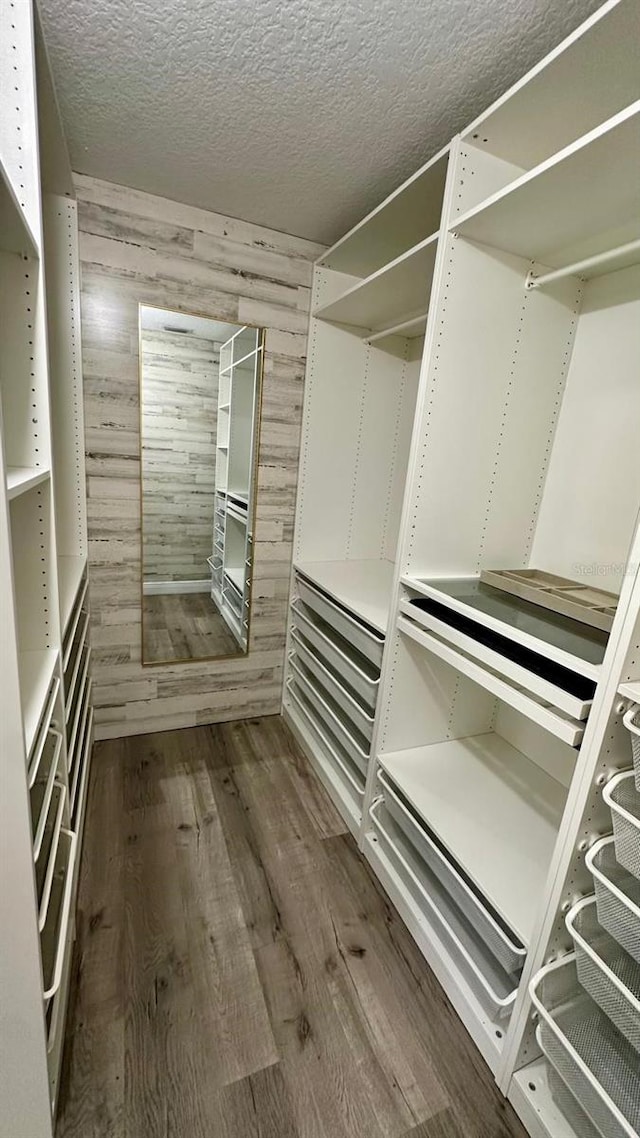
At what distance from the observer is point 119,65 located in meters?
1.24

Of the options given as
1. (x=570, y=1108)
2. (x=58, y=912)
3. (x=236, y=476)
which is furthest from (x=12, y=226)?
(x=570, y=1108)

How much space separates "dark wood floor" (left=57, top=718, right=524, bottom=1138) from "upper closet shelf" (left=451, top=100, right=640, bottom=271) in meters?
2.09

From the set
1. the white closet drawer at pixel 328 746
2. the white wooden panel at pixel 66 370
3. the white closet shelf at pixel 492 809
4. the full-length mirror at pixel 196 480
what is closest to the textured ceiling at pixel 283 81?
the white wooden panel at pixel 66 370

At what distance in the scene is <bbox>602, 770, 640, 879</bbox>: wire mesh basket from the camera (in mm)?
814

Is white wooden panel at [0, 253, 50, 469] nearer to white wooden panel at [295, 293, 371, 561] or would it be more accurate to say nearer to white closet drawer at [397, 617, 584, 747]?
white closet drawer at [397, 617, 584, 747]

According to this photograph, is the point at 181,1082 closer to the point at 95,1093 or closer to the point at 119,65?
the point at 95,1093

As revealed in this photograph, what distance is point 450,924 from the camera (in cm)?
133

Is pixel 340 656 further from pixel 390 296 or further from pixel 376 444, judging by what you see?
pixel 390 296

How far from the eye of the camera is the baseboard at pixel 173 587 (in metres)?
2.25

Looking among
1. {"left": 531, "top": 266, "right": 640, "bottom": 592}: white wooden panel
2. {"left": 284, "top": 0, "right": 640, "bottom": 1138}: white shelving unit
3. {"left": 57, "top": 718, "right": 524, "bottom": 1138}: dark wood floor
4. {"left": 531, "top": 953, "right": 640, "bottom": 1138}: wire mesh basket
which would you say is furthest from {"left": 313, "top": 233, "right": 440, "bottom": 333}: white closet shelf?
{"left": 57, "top": 718, "right": 524, "bottom": 1138}: dark wood floor

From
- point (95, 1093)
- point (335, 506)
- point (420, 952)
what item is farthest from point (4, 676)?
point (335, 506)

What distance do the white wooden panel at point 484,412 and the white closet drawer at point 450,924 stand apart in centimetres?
93

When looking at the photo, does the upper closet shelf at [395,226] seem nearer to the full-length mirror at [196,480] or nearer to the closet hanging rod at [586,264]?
the closet hanging rod at [586,264]

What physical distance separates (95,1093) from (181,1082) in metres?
0.19
